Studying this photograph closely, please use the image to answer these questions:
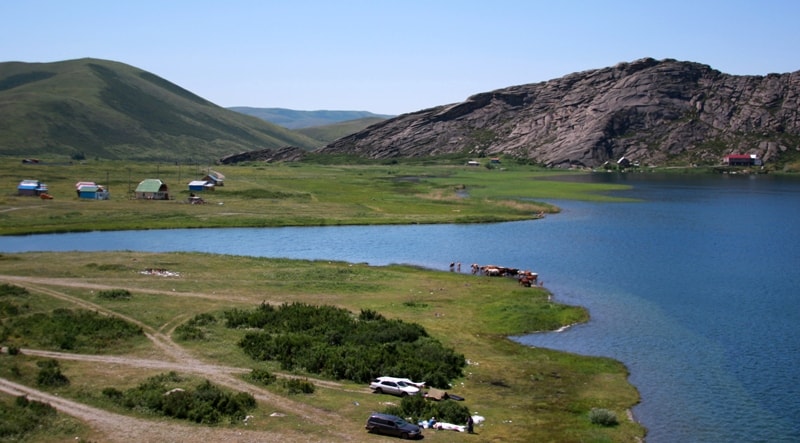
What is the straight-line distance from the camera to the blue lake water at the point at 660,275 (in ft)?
154

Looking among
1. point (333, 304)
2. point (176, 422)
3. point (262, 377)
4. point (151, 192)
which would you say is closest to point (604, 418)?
point (262, 377)

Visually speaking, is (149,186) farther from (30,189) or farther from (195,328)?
(195,328)

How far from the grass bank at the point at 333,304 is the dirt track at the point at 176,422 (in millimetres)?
200

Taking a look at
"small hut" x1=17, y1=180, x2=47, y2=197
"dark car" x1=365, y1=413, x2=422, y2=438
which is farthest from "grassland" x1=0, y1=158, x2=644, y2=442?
"small hut" x1=17, y1=180, x2=47, y2=197

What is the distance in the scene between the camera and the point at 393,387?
44.3 m

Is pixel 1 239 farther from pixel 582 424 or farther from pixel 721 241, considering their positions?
pixel 721 241

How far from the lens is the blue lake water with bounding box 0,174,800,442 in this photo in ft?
154

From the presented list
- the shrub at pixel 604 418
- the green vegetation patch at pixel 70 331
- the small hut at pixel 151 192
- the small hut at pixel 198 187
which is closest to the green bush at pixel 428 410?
the shrub at pixel 604 418

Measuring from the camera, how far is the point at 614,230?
399ft

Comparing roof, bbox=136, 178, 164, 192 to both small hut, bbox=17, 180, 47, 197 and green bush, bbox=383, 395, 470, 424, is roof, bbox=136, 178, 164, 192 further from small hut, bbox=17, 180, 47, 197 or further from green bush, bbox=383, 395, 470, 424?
green bush, bbox=383, 395, 470, 424

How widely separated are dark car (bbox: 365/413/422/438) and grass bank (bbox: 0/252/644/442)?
0.70 m

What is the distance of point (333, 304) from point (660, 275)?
3835 cm

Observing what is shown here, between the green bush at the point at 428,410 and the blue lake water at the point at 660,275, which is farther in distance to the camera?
the blue lake water at the point at 660,275

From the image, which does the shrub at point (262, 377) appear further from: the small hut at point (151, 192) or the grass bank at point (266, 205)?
the small hut at point (151, 192)
